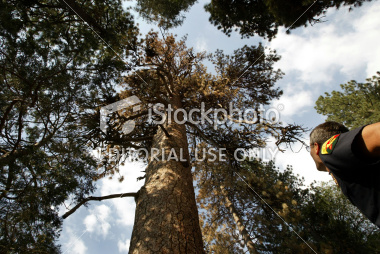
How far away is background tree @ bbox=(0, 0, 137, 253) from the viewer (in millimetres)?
3137

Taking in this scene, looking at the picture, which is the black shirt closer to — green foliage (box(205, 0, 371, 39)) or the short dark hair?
the short dark hair

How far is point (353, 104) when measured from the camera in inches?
527

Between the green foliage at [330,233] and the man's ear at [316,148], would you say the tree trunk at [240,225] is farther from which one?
the man's ear at [316,148]

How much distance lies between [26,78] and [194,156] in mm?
5692

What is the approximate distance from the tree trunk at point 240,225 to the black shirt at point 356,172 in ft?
20.4

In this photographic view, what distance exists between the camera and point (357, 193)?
133 centimetres

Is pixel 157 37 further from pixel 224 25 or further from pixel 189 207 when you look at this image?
pixel 189 207

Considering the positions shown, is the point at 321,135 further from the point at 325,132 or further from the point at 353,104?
the point at 353,104

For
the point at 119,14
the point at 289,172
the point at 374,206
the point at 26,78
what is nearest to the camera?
the point at 374,206

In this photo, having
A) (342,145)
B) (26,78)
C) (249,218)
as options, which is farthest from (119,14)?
(249,218)

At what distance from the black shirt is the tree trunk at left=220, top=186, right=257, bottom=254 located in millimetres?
6206

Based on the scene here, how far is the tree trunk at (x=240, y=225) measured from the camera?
6.57m

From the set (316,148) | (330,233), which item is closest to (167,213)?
(316,148)

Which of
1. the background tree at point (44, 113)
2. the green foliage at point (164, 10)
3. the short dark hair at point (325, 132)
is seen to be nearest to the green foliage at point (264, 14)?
the green foliage at point (164, 10)
